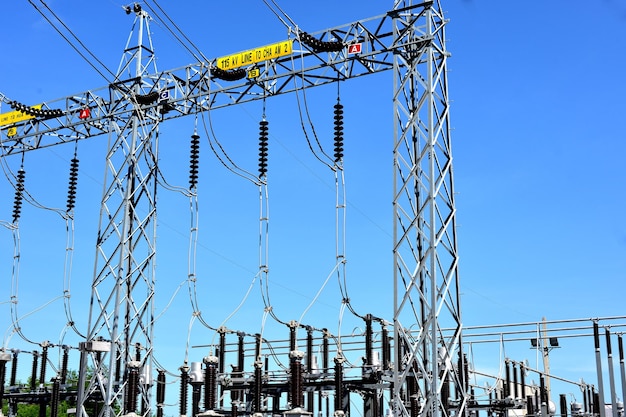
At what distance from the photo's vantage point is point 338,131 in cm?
1397

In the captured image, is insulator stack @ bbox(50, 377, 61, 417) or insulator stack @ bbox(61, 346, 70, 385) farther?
insulator stack @ bbox(61, 346, 70, 385)

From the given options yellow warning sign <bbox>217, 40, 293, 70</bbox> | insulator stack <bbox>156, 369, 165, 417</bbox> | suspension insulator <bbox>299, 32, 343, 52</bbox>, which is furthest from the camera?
insulator stack <bbox>156, 369, 165, 417</bbox>

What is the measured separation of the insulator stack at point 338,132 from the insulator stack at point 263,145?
1.61 m

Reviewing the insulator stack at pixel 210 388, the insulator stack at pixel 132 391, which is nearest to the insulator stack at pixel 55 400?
the insulator stack at pixel 132 391

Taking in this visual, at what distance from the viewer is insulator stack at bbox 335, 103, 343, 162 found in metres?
13.8

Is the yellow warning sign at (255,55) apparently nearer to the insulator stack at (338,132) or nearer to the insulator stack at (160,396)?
the insulator stack at (338,132)

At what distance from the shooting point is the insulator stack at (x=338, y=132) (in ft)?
45.2

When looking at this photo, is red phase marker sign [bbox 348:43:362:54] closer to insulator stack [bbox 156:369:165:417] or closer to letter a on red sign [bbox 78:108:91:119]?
letter a on red sign [bbox 78:108:91:119]

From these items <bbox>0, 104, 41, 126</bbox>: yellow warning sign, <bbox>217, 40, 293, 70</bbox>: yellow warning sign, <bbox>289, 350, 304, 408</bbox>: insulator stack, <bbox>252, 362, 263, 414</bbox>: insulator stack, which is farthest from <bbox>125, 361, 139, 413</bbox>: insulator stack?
<bbox>0, 104, 41, 126</bbox>: yellow warning sign

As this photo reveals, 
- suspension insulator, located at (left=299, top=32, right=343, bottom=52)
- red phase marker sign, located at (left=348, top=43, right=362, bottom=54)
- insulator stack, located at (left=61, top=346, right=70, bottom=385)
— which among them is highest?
suspension insulator, located at (left=299, top=32, right=343, bottom=52)

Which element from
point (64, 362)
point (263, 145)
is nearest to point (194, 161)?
point (263, 145)

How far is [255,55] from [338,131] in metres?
2.58

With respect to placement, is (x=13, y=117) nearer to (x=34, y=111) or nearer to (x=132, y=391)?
(x=34, y=111)

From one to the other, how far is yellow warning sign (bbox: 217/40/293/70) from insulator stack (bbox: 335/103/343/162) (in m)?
1.47
